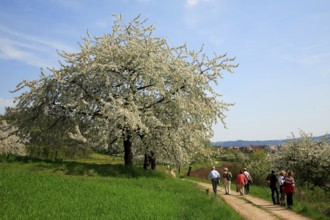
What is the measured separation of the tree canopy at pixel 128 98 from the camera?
2250 centimetres

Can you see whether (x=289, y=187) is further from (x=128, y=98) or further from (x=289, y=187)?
(x=128, y=98)

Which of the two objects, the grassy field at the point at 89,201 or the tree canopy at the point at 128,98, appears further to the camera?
the tree canopy at the point at 128,98

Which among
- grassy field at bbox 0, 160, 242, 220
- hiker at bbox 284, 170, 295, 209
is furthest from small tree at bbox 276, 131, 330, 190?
grassy field at bbox 0, 160, 242, 220

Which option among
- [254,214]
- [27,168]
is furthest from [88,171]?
[254,214]

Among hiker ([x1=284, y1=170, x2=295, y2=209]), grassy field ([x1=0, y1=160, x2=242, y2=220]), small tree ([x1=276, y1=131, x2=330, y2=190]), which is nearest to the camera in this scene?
grassy field ([x1=0, y1=160, x2=242, y2=220])

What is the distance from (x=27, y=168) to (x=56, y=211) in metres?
10.2

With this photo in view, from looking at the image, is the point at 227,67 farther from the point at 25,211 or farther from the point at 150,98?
the point at 25,211

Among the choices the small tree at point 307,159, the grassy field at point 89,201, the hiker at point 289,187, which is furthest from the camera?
the small tree at point 307,159

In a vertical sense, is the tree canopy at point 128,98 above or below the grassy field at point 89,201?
above

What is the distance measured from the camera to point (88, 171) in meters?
19.5

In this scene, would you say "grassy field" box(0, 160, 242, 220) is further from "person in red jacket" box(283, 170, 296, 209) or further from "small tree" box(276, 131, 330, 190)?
"small tree" box(276, 131, 330, 190)

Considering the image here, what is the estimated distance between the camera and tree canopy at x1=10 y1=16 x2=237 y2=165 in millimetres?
22500

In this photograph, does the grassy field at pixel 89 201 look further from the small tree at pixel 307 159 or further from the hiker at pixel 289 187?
the small tree at pixel 307 159

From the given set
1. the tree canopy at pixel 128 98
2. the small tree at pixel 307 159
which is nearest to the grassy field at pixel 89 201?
the tree canopy at pixel 128 98
